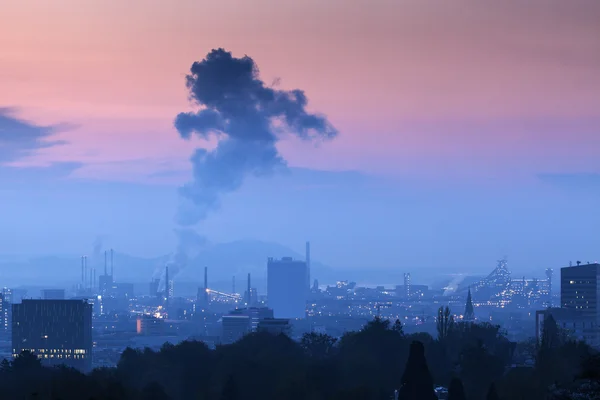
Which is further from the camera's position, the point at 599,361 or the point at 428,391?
the point at 428,391

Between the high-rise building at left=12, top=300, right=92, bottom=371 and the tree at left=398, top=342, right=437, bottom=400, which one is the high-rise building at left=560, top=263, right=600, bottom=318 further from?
the tree at left=398, top=342, right=437, bottom=400

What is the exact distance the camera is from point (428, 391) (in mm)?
46969

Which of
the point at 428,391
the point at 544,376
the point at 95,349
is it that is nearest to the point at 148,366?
the point at 544,376

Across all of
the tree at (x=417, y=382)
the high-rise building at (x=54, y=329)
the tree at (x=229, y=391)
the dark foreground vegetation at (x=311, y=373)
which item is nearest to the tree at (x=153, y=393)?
the dark foreground vegetation at (x=311, y=373)

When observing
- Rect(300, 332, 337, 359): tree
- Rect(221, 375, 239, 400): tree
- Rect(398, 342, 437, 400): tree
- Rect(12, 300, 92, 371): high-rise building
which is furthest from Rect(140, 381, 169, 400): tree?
Rect(12, 300, 92, 371): high-rise building

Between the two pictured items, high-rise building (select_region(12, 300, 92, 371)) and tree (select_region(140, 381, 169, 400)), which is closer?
tree (select_region(140, 381, 169, 400))

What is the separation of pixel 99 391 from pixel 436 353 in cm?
2079

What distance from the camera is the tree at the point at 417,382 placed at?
1848 inches

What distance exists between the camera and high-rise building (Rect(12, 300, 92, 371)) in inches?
6289

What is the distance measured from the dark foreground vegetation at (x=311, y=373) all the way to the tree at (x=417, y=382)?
0.03 metres

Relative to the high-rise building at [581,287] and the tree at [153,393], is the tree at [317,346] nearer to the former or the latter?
the tree at [153,393]

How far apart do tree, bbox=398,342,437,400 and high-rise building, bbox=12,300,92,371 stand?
4415 inches

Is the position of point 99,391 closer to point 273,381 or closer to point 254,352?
point 273,381

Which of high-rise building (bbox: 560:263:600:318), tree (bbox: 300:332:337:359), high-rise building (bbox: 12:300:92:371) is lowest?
high-rise building (bbox: 12:300:92:371)
